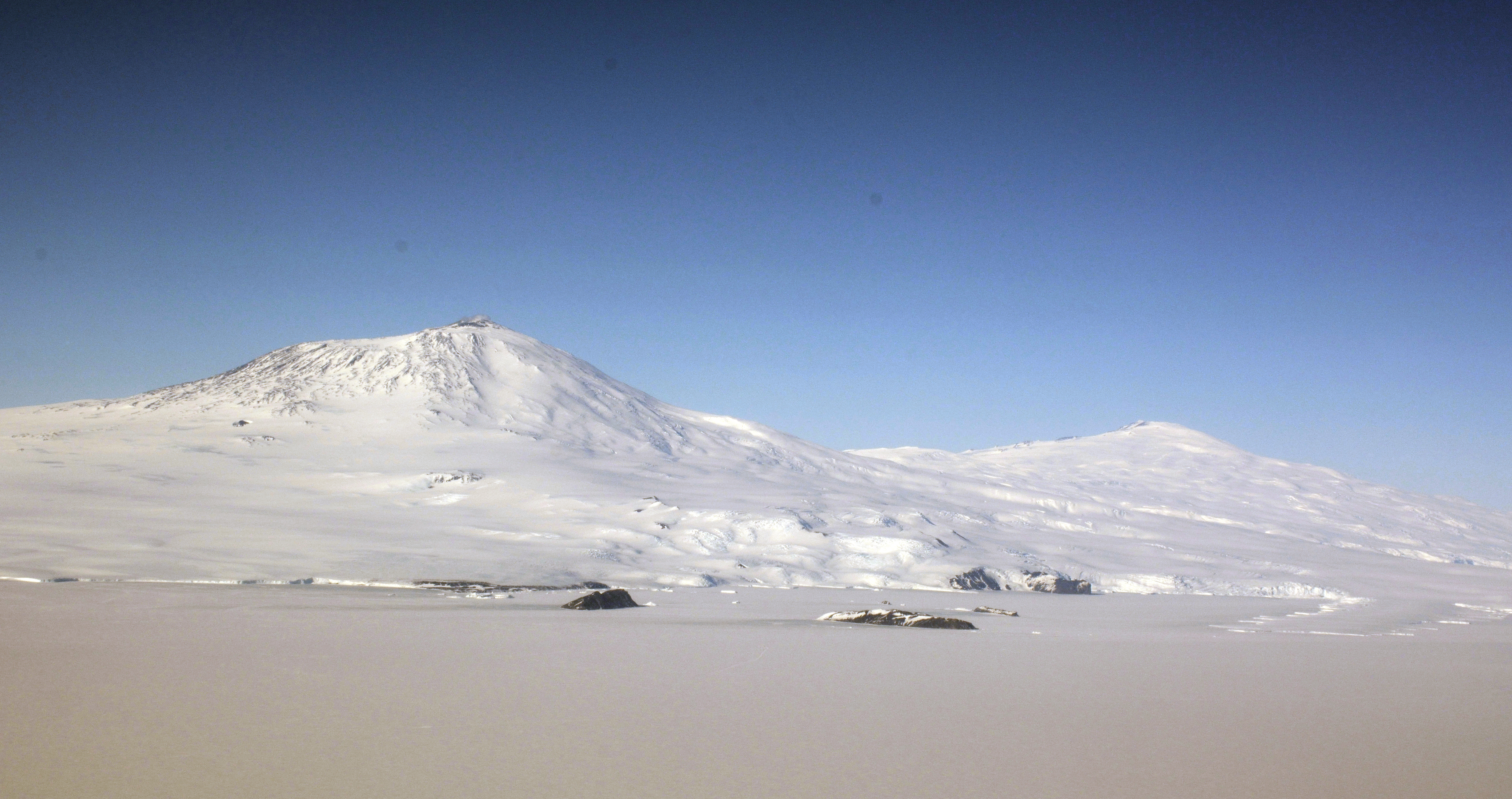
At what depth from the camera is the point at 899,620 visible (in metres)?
17.8

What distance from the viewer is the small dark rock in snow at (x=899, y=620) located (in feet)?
56.9

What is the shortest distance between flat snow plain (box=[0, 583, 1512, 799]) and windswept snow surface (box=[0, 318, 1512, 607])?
16611 millimetres

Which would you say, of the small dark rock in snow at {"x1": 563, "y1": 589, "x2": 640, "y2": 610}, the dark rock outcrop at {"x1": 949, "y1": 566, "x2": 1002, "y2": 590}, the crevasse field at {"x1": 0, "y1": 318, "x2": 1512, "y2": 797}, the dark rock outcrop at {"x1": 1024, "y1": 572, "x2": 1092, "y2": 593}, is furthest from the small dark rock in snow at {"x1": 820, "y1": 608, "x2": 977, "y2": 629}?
the dark rock outcrop at {"x1": 1024, "y1": 572, "x2": 1092, "y2": 593}

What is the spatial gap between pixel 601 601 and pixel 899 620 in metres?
6.30

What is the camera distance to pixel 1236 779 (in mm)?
6676

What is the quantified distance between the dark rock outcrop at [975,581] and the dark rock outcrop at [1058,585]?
4.54ft

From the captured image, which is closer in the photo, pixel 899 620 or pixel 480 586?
pixel 899 620

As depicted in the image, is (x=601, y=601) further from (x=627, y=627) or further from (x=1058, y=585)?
(x=1058, y=585)

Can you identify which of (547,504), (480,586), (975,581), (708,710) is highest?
(547,504)

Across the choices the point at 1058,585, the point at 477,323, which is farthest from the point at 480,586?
the point at 477,323

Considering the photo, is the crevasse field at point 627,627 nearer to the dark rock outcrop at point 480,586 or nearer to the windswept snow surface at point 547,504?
the windswept snow surface at point 547,504

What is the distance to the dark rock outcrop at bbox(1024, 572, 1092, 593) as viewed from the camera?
122 feet

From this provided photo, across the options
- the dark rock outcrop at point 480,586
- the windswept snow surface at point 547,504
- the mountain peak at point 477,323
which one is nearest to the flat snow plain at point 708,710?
the dark rock outcrop at point 480,586

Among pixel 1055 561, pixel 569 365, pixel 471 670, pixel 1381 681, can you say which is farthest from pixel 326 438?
pixel 1381 681
